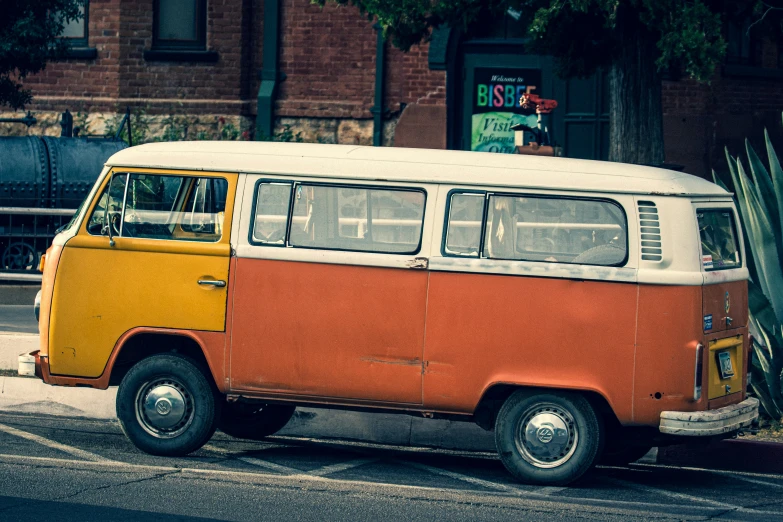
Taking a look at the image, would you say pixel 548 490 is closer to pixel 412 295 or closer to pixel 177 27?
pixel 412 295

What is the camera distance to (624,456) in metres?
8.49

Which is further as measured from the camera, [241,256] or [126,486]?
[241,256]

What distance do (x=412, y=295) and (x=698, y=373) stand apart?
1832 millimetres

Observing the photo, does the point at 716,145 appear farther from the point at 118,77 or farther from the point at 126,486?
the point at 126,486

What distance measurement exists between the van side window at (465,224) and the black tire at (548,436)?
0.98 metres

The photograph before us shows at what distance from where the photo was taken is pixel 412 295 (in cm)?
764

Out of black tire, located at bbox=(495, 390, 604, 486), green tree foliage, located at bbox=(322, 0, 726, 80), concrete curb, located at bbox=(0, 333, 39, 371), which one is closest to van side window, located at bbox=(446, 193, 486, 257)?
black tire, located at bbox=(495, 390, 604, 486)

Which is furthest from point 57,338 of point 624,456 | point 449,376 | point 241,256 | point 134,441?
point 624,456

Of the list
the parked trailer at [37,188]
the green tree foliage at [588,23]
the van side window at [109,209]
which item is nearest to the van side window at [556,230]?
the van side window at [109,209]

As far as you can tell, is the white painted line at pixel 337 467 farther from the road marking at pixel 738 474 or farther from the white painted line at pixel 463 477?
the road marking at pixel 738 474

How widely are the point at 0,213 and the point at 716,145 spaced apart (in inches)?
413

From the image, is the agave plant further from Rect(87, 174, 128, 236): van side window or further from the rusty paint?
Rect(87, 174, 128, 236): van side window

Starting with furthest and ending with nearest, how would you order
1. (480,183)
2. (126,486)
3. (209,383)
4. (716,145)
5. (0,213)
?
(716,145) < (0,213) < (209,383) < (480,183) < (126,486)

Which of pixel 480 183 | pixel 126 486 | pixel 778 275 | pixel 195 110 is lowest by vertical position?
pixel 126 486
